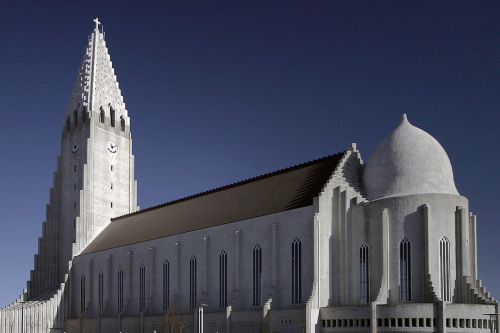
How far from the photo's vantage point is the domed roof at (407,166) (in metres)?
61.9

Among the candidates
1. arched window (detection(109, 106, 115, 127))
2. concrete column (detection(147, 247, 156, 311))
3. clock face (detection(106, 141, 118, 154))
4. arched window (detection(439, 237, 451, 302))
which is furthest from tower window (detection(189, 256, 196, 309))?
arched window (detection(109, 106, 115, 127))

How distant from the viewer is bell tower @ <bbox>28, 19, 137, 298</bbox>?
97.2 meters

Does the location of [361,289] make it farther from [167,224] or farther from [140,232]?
[140,232]

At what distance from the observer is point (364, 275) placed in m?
60.5

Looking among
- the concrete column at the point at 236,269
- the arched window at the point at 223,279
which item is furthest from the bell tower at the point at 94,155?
the concrete column at the point at 236,269

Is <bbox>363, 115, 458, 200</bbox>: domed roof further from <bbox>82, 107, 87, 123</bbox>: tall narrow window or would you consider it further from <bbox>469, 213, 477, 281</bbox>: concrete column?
<bbox>82, 107, 87, 123</bbox>: tall narrow window

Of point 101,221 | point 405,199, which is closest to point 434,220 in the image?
point 405,199

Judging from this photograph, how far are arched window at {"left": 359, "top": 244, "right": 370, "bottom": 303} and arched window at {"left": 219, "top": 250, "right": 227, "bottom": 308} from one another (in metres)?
14.8

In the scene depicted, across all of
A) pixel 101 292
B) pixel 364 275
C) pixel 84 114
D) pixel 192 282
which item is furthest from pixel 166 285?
pixel 84 114

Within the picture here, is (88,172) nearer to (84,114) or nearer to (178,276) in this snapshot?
(84,114)

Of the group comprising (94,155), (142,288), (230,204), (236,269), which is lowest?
(142,288)

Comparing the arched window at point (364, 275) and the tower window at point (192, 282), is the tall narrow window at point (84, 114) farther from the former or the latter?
the arched window at point (364, 275)

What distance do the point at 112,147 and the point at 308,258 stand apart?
47.6m

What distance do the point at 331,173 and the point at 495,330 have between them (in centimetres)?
1845
